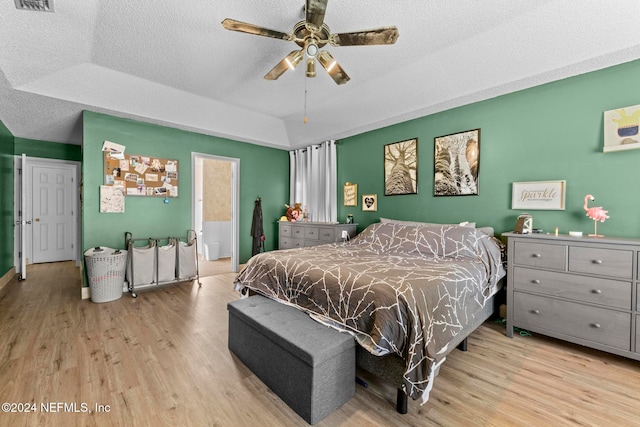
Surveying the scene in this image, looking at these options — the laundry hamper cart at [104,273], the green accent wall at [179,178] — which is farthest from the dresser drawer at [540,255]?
the laundry hamper cart at [104,273]

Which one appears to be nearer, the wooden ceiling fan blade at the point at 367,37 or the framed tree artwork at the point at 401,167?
the wooden ceiling fan blade at the point at 367,37

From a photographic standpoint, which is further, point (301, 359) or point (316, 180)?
point (316, 180)

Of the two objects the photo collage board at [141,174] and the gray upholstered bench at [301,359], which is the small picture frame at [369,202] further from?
the photo collage board at [141,174]

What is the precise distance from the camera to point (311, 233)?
4641 millimetres

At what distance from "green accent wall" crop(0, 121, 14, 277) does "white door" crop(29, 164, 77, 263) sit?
817mm

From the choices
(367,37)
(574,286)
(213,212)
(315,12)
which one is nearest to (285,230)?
(213,212)

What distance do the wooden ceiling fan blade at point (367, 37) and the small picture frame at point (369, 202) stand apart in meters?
2.51

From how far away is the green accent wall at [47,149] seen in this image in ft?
16.4

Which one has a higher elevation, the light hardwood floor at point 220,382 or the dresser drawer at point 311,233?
the dresser drawer at point 311,233

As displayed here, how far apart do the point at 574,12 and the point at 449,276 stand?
2.32 m

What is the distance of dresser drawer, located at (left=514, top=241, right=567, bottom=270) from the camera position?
2.28m

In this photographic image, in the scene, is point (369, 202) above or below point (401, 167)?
below

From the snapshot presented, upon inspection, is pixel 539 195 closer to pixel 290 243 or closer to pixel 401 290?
pixel 401 290

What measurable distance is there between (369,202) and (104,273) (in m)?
3.81
